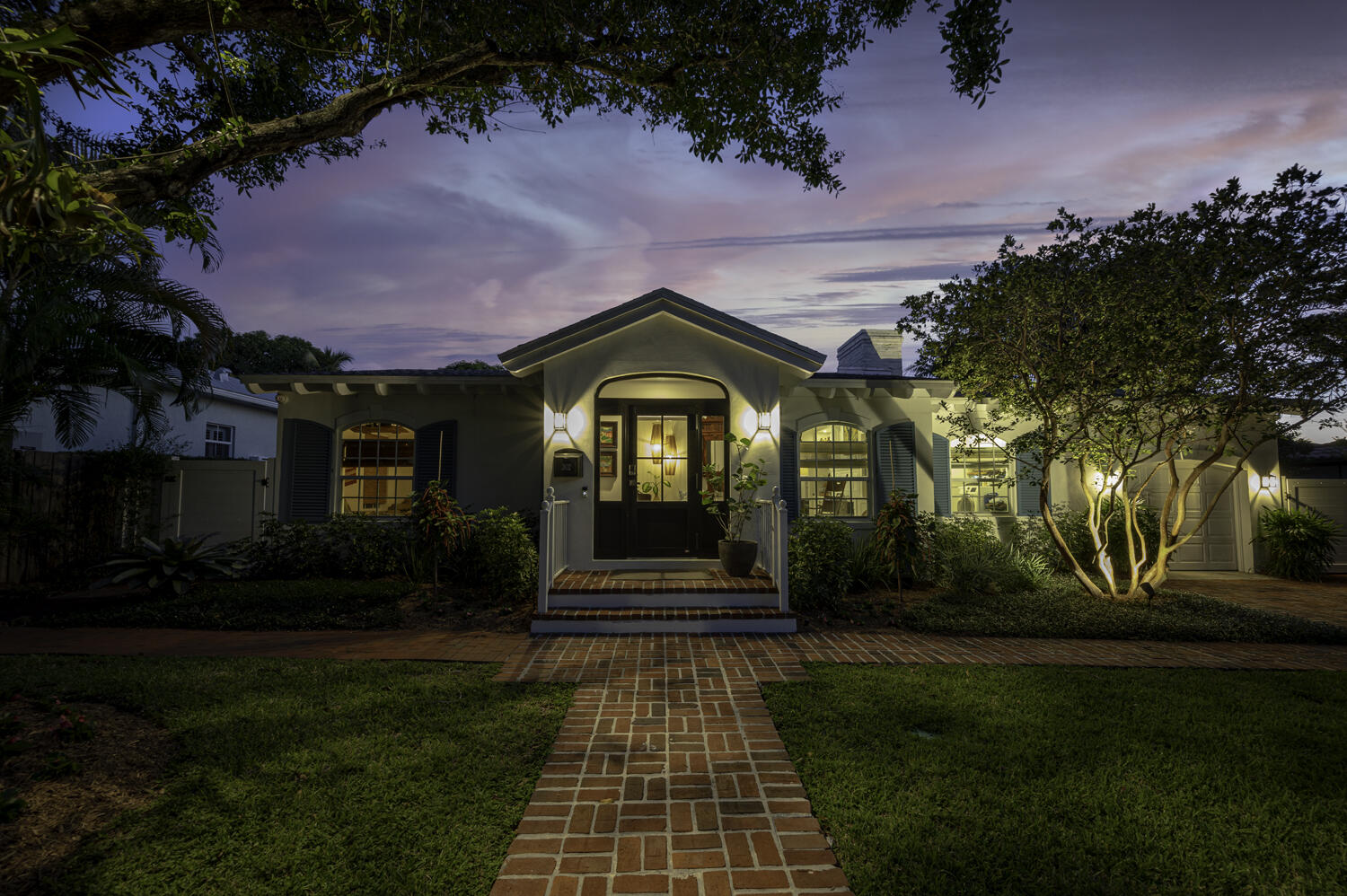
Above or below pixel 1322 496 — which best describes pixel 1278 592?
below

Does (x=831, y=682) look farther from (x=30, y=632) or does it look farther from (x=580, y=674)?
(x=30, y=632)

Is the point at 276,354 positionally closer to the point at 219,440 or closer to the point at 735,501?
the point at 219,440

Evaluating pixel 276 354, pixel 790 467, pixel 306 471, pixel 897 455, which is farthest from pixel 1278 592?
pixel 276 354

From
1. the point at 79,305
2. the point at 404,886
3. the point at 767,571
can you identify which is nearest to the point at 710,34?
the point at 767,571

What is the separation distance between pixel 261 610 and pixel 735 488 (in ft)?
19.8

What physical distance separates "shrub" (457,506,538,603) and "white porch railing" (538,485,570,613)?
0.35 metres

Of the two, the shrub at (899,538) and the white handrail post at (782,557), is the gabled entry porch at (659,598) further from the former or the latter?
the shrub at (899,538)

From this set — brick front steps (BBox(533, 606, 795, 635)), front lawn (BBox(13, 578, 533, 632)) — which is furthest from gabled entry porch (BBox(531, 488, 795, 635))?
front lawn (BBox(13, 578, 533, 632))

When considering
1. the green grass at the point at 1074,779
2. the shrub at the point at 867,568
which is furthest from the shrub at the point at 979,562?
the green grass at the point at 1074,779

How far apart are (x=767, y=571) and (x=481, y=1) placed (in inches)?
270

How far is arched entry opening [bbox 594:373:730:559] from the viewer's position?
833 cm

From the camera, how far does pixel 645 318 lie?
803 cm

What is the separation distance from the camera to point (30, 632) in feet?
21.0

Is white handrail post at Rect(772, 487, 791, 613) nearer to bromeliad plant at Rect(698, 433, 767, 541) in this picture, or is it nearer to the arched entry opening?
bromeliad plant at Rect(698, 433, 767, 541)
